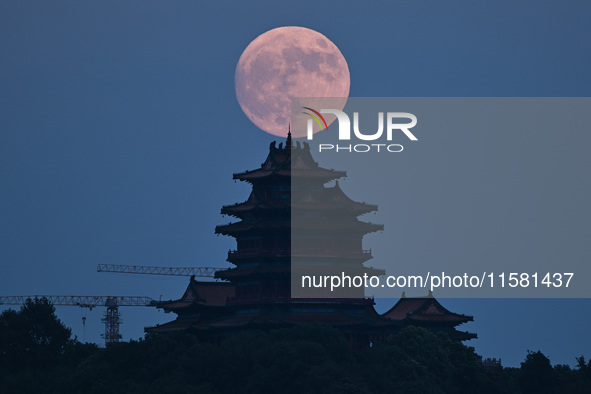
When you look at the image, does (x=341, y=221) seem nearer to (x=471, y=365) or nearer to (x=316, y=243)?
(x=316, y=243)

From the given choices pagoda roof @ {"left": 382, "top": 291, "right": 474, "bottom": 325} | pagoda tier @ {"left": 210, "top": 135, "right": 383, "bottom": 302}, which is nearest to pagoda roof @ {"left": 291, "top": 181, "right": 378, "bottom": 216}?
pagoda tier @ {"left": 210, "top": 135, "right": 383, "bottom": 302}

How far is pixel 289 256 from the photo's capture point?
120 meters

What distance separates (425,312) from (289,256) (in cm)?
1758

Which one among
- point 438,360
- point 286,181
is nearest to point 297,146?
point 286,181

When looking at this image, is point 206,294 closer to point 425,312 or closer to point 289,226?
point 289,226

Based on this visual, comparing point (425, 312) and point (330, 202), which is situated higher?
point (330, 202)

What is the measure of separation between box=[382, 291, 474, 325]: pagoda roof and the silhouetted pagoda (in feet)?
7.40

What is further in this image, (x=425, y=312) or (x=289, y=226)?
(x=425, y=312)

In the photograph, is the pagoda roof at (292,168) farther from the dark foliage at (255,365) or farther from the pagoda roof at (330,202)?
the dark foliage at (255,365)

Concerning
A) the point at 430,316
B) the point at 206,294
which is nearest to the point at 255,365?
the point at 206,294

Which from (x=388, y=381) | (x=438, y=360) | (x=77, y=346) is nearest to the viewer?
(x=388, y=381)

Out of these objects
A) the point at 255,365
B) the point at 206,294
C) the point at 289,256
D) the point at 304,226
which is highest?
the point at 304,226

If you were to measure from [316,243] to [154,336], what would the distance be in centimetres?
1621

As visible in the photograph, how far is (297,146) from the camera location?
125875mm
